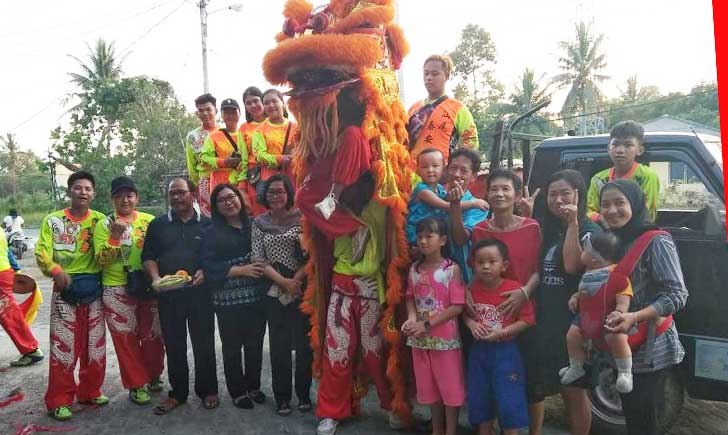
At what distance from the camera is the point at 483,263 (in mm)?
2697

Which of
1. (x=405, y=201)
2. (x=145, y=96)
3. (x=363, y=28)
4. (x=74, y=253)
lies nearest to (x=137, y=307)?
(x=74, y=253)

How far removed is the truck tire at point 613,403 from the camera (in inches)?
116

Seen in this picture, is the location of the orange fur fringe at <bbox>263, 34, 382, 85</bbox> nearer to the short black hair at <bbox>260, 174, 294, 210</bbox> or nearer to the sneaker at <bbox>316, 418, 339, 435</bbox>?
the short black hair at <bbox>260, 174, 294, 210</bbox>

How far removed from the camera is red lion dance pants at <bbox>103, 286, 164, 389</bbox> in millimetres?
3834

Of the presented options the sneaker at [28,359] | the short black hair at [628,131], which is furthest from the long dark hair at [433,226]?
the sneaker at [28,359]

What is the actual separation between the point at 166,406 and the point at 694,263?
3274 mm

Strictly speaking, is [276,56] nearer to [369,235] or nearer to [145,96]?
[369,235]

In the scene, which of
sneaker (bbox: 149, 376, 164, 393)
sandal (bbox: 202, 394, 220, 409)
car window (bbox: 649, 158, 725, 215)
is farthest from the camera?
sneaker (bbox: 149, 376, 164, 393)

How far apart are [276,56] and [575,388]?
223cm

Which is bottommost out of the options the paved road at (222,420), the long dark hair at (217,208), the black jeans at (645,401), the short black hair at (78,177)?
the paved road at (222,420)

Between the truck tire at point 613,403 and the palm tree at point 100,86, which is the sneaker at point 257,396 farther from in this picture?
the palm tree at point 100,86

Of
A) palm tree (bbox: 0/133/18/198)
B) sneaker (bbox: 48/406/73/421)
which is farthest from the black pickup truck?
palm tree (bbox: 0/133/18/198)

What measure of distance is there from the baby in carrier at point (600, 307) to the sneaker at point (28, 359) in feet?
15.2

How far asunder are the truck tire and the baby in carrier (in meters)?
0.46
